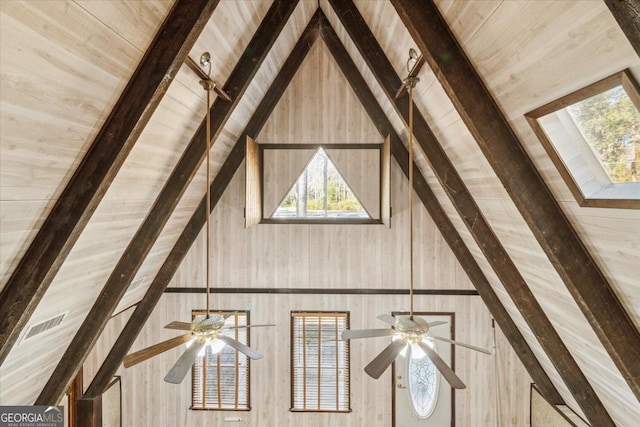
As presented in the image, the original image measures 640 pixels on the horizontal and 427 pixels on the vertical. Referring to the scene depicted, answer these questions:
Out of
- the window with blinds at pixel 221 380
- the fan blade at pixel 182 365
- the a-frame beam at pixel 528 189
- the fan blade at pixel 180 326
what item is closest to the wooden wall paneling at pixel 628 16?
the a-frame beam at pixel 528 189

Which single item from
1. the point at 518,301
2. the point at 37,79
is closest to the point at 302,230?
the point at 518,301

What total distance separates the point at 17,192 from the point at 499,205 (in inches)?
120

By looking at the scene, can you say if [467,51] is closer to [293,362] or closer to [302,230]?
[302,230]

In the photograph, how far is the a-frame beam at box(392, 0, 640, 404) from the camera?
6.34 feet

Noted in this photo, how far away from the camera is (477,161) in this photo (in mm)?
2561

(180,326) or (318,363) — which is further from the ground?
(180,326)

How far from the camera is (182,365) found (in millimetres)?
2285

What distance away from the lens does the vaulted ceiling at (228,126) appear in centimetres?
148

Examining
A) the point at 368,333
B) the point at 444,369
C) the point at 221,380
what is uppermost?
the point at 368,333

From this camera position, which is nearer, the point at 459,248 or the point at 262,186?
the point at 459,248

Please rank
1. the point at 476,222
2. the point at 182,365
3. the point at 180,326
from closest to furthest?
the point at 182,365, the point at 180,326, the point at 476,222

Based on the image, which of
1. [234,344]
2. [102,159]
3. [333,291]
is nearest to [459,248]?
[333,291]

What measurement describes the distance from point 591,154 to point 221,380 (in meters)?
5.05

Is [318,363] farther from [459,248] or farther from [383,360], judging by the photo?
[383,360]
